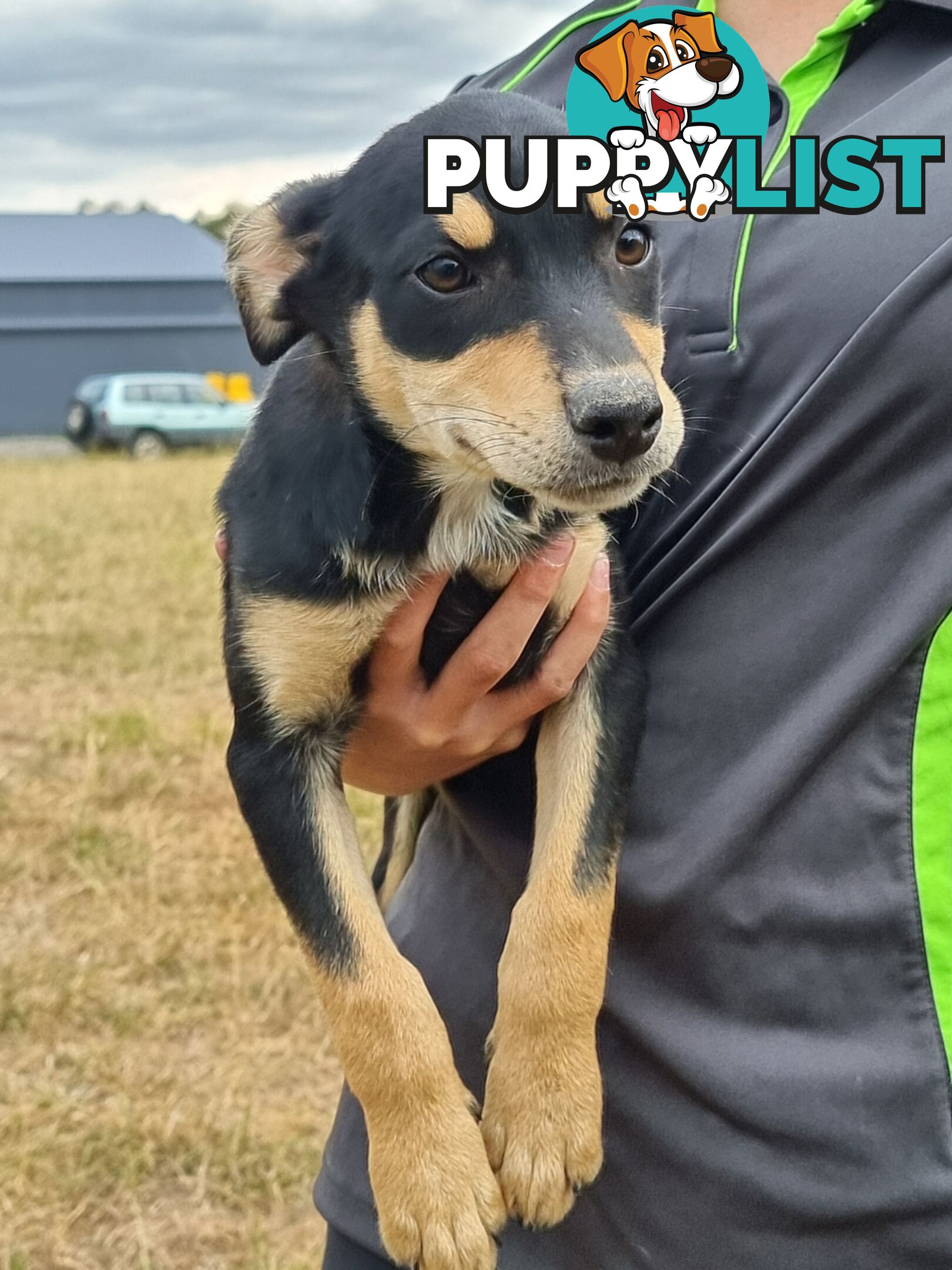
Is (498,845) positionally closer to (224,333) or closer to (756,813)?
(756,813)

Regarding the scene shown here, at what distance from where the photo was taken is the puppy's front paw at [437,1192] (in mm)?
1692

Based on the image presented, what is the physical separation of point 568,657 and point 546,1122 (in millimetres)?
582

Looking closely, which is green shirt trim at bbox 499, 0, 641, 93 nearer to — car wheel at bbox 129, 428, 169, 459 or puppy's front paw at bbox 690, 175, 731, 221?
puppy's front paw at bbox 690, 175, 731, 221

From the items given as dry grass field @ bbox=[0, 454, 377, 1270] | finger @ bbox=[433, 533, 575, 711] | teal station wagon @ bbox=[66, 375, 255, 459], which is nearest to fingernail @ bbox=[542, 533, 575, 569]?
finger @ bbox=[433, 533, 575, 711]

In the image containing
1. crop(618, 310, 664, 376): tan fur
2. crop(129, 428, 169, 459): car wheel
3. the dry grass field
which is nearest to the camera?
crop(618, 310, 664, 376): tan fur

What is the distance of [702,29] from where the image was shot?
1.81 m

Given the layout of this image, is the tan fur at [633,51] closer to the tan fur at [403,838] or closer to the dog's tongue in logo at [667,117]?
the dog's tongue in logo at [667,117]

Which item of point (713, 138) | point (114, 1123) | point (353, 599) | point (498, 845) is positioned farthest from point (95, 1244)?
point (713, 138)

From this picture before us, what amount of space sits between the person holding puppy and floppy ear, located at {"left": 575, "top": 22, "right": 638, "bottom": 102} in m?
0.09

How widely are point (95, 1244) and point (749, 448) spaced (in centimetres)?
234

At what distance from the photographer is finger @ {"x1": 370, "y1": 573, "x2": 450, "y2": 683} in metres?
1.89

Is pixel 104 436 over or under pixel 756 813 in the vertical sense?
under

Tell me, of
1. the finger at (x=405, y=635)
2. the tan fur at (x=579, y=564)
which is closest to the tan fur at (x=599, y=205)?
the tan fur at (x=579, y=564)

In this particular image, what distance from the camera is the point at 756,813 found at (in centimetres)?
156
